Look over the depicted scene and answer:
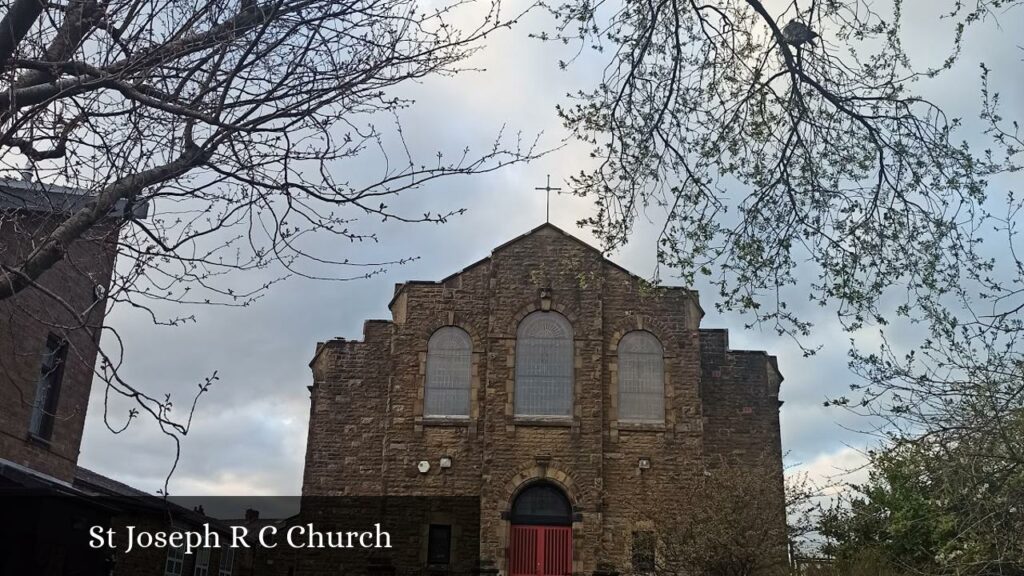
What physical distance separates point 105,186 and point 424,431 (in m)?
15.4

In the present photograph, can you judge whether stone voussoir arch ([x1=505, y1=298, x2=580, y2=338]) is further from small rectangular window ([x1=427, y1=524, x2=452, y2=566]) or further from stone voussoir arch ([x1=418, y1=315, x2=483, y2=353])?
small rectangular window ([x1=427, y1=524, x2=452, y2=566])

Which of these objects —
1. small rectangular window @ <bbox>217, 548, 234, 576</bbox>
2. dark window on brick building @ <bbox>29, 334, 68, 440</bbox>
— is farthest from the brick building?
small rectangular window @ <bbox>217, 548, 234, 576</bbox>

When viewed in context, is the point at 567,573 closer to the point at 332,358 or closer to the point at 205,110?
the point at 332,358

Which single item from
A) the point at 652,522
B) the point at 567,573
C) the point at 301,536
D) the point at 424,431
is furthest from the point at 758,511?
the point at 301,536

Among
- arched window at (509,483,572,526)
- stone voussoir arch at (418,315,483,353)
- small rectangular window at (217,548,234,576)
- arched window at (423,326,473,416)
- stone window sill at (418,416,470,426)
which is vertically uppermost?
stone voussoir arch at (418,315,483,353)

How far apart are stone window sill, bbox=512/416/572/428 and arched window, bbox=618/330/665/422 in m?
1.27

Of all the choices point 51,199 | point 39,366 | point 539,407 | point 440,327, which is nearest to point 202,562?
point 440,327

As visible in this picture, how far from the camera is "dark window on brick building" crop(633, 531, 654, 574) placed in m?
19.5

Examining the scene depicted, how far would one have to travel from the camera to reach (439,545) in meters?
21.2

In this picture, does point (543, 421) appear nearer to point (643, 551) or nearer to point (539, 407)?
point (539, 407)

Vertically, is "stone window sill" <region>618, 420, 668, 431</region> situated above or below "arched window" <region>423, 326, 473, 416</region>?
below

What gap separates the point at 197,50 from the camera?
23.0 ft

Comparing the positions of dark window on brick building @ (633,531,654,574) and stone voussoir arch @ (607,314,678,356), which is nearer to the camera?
dark window on brick building @ (633,531,654,574)

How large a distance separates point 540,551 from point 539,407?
3.18 m
